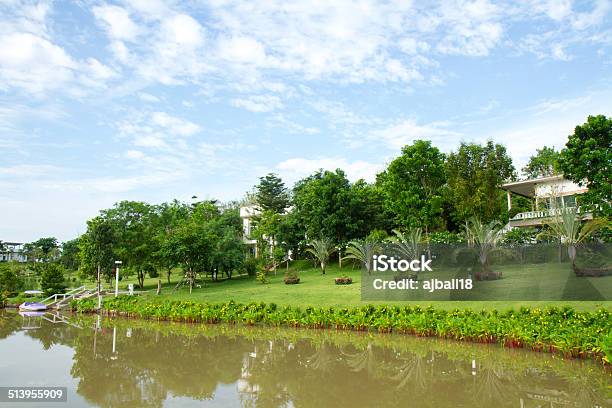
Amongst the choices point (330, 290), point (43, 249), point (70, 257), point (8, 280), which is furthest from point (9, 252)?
point (330, 290)

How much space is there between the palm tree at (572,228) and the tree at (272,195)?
23915 millimetres

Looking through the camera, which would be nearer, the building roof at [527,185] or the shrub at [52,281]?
the shrub at [52,281]

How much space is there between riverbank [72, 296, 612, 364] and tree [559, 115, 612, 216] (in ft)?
37.8

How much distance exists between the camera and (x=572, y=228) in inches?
749

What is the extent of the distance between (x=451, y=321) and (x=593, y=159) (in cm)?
1359

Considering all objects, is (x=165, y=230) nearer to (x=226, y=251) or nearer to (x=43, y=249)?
(x=226, y=251)

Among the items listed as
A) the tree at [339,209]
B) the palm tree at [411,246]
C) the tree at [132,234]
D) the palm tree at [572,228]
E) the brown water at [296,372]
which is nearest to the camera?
the brown water at [296,372]

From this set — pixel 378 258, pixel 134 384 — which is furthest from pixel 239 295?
pixel 134 384

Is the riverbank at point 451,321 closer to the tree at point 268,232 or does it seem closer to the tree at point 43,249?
the tree at point 268,232

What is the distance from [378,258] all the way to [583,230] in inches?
351

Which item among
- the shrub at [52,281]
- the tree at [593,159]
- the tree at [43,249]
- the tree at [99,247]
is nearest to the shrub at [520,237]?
the tree at [593,159]

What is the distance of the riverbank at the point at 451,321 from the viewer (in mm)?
11242

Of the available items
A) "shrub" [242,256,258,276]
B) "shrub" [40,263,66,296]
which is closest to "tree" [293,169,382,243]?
"shrub" [242,256,258,276]

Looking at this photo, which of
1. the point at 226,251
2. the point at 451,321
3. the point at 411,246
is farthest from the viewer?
the point at 226,251
